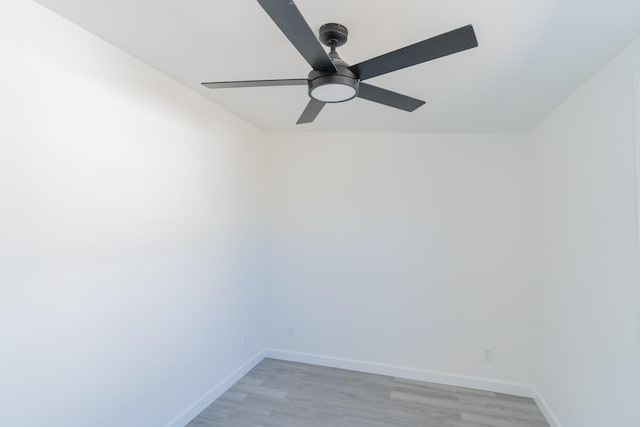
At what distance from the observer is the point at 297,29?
1163 mm

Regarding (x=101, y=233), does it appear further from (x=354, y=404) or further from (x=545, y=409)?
(x=545, y=409)

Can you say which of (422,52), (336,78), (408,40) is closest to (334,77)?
(336,78)

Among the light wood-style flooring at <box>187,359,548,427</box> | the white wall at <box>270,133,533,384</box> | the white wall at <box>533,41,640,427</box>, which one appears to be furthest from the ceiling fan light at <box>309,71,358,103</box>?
the light wood-style flooring at <box>187,359,548,427</box>

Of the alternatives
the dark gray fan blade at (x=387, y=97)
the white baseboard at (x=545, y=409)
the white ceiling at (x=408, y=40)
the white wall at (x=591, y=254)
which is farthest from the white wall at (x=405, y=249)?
the dark gray fan blade at (x=387, y=97)

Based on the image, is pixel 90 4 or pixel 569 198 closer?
pixel 90 4

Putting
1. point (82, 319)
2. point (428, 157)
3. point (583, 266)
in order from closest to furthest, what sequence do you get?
point (82, 319) < point (583, 266) < point (428, 157)

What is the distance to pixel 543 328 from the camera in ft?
9.32

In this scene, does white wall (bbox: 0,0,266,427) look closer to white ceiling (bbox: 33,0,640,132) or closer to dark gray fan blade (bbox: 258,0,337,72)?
white ceiling (bbox: 33,0,640,132)

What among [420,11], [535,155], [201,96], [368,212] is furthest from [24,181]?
[535,155]

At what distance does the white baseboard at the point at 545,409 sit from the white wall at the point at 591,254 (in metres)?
0.04

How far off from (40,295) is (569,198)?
3263 mm

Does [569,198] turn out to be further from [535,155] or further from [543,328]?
[543,328]

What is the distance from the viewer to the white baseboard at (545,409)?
2525mm

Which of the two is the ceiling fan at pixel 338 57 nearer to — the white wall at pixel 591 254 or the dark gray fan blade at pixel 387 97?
the dark gray fan blade at pixel 387 97
